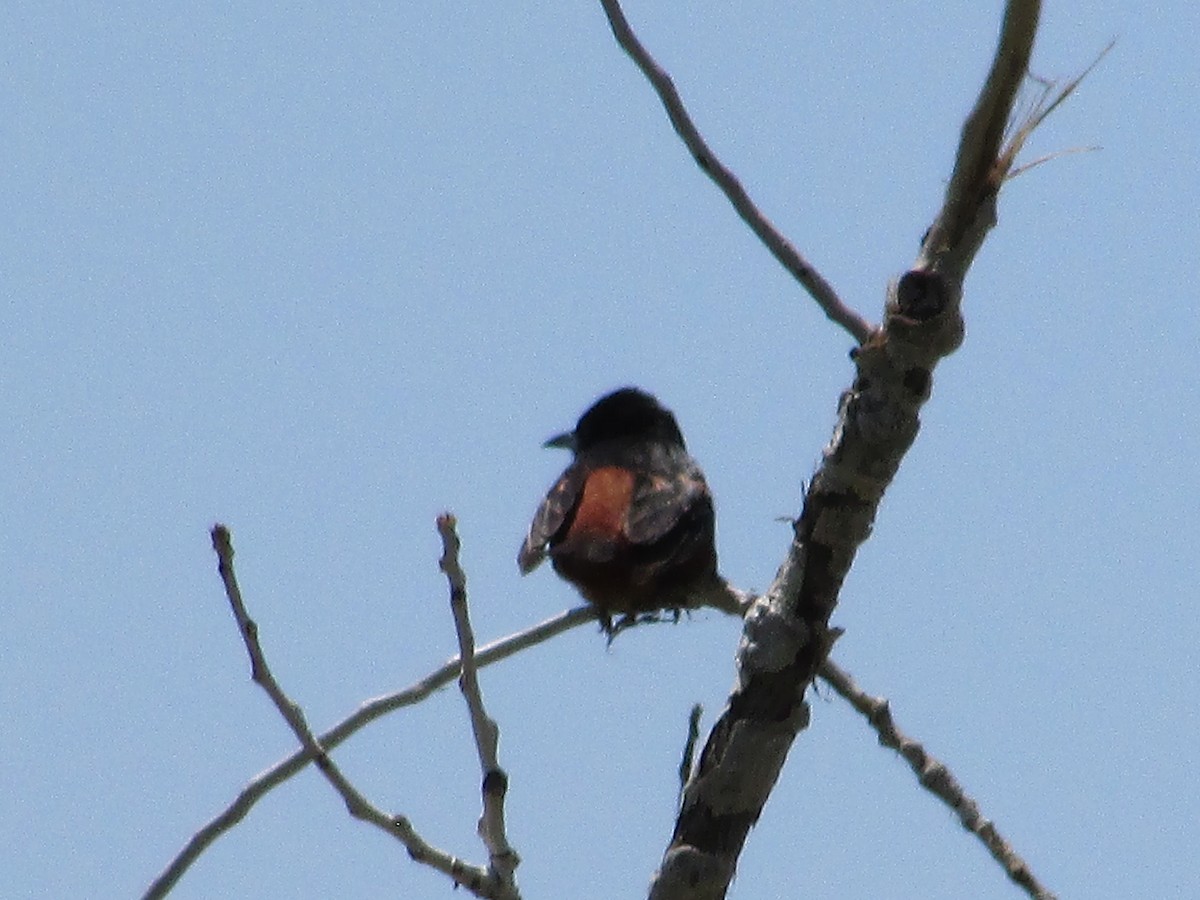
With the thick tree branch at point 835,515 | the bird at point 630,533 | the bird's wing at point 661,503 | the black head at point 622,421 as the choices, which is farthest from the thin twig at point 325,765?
the black head at point 622,421

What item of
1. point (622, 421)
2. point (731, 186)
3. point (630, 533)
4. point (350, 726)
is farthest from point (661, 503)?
point (731, 186)

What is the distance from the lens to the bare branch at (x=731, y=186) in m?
3.86

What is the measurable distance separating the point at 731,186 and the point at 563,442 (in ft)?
20.1

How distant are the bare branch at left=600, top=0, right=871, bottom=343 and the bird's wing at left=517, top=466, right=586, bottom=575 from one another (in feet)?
12.3

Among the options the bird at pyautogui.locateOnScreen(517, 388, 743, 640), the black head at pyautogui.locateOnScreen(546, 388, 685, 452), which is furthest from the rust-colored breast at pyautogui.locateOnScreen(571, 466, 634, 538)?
the black head at pyautogui.locateOnScreen(546, 388, 685, 452)

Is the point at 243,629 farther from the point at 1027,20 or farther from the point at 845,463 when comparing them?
the point at 1027,20

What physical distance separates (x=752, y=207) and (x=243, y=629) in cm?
129

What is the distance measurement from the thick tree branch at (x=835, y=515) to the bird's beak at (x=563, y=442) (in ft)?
18.4

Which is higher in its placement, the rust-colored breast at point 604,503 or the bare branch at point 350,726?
the rust-colored breast at point 604,503

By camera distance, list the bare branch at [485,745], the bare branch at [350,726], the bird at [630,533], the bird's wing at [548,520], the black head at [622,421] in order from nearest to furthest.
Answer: the bare branch at [485,745], the bare branch at [350,726], the bird at [630,533], the bird's wing at [548,520], the black head at [622,421]

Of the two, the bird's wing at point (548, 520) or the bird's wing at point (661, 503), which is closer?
the bird's wing at point (661, 503)

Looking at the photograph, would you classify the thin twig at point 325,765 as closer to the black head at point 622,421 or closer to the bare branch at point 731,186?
the bare branch at point 731,186

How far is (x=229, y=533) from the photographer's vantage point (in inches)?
142

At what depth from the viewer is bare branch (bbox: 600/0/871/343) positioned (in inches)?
152
